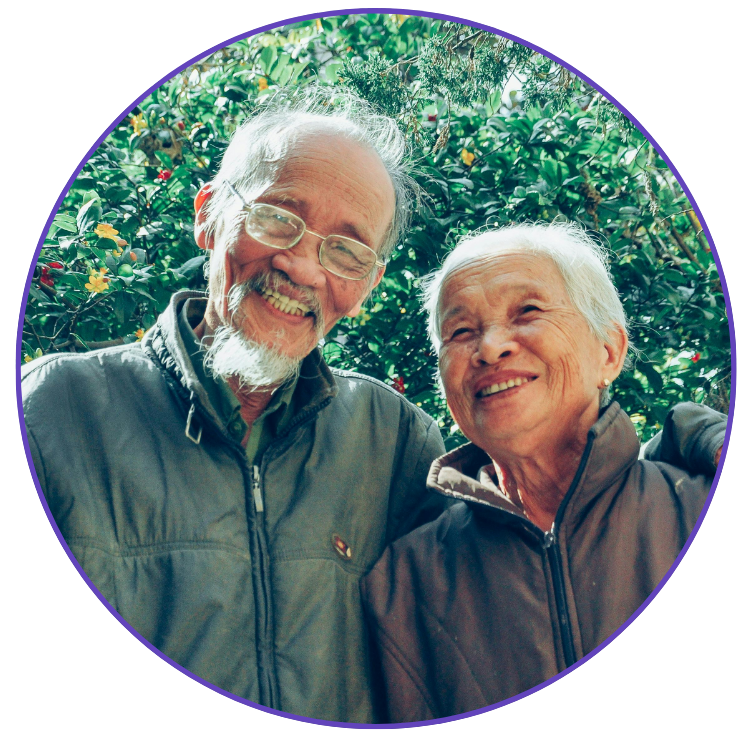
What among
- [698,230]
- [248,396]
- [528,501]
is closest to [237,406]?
[248,396]

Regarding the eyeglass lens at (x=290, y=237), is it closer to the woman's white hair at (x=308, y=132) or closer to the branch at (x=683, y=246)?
the woman's white hair at (x=308, y=132)

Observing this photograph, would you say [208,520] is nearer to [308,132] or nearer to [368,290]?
[368,290]

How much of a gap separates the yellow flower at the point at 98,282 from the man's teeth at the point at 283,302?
35 centimetres

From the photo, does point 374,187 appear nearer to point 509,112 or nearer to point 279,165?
point 279,165

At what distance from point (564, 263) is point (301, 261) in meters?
A: 0.55

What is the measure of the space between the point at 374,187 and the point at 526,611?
928 millimetres

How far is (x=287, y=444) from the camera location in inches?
67.6

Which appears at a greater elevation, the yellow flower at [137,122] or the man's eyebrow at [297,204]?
the yellow flower at [137,122]

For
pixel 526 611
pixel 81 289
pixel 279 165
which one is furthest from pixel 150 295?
pixel 526 611

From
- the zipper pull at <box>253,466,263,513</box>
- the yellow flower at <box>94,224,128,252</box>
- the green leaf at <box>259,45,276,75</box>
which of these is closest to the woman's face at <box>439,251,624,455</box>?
the zipper pull at <box>253,466,263,513</box>

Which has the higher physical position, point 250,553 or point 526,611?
point 250,553

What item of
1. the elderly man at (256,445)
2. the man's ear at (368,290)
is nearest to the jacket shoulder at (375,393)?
the elderly man at (256,445)

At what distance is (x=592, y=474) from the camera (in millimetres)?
1646

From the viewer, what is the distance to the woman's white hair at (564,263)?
5.58 feet
